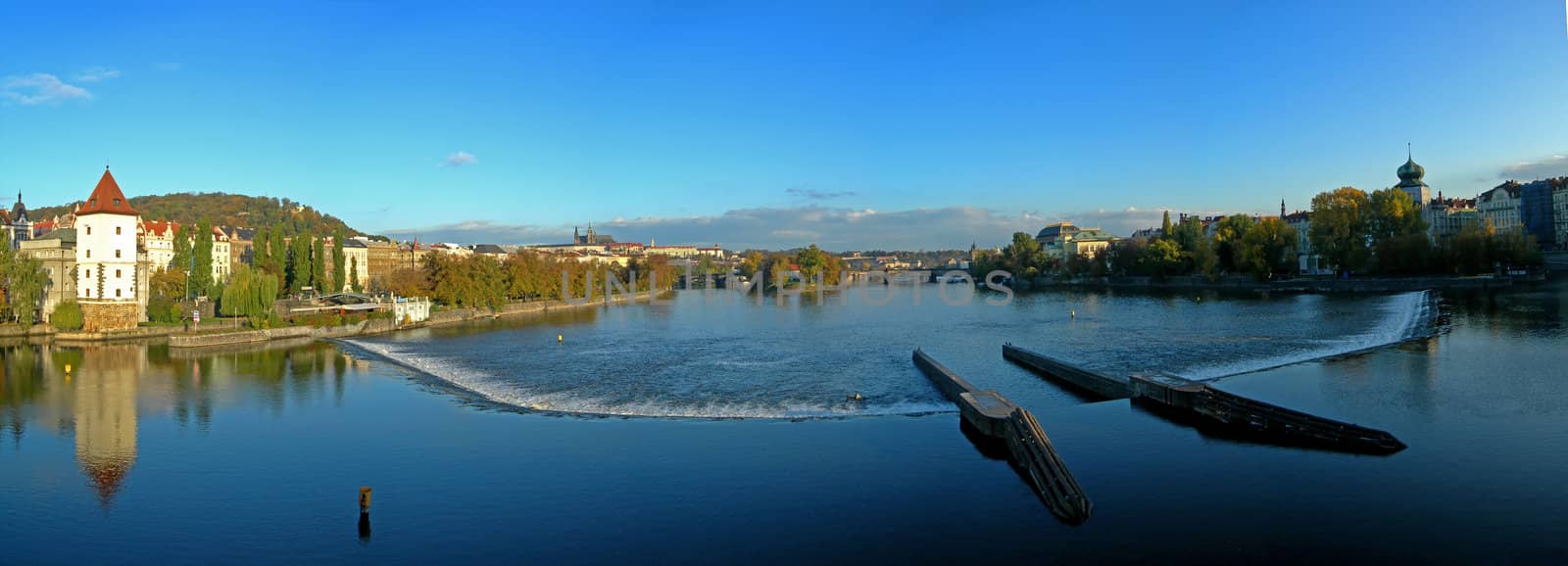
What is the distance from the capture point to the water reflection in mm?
18562

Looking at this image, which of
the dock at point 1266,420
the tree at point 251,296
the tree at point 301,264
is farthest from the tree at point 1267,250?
the tree at point 301,264

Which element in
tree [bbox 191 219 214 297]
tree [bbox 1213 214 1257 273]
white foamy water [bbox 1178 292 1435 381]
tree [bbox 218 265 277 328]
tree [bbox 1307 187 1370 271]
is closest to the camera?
white foamy water [bbox 1178 292 1435 381]

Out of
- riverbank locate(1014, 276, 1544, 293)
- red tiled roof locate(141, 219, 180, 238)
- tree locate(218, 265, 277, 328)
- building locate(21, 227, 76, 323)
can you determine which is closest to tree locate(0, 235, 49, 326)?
building locate(21, 227, 76, 323)

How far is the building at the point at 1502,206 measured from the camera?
95750mm

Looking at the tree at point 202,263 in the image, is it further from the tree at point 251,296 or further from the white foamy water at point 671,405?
the white foamy water at point 671,405

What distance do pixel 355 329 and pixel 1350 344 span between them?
158 ft

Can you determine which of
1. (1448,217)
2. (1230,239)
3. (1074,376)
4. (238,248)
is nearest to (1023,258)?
(1230,239)

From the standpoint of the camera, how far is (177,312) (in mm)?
49625

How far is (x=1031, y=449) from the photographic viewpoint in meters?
14.0

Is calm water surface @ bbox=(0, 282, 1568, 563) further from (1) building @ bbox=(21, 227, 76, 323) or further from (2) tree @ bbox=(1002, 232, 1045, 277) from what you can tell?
(2) tree @ bbox=(1002, 232, 1045, 277)

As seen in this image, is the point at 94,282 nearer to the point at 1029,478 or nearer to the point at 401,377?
the point at 401,377

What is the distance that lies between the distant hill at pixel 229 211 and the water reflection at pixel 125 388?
405 feet

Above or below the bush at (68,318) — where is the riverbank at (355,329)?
below

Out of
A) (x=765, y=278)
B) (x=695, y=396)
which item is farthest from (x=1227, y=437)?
(x=765, y=278)
